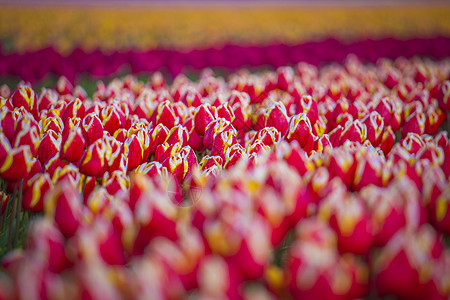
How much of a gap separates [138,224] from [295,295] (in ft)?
1.18

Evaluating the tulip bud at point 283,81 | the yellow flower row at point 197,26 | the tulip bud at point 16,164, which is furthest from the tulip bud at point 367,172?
the yellow flower row at point 197,26

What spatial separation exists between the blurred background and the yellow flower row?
28mm

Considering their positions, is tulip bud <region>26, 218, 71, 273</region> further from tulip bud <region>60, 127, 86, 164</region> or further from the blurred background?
the blurred background

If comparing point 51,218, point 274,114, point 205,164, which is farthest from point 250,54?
point 51,218

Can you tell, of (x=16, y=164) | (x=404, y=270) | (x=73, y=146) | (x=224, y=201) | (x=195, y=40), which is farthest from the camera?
(x=195, y=40)

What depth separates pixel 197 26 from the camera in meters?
13.6

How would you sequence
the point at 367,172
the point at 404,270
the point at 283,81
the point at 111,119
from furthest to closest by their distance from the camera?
the point at 283,81
the point at 111,119
the point at 367,172
the point at 404,270

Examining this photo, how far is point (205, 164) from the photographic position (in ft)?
5.05

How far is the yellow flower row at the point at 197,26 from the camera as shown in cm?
1075

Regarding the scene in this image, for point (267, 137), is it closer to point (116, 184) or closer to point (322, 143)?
point (322, 143)

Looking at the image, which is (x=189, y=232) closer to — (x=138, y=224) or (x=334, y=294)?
(x=138, y=224)

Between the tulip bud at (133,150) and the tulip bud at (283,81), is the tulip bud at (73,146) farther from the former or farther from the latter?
the tulip bud at (283,81)

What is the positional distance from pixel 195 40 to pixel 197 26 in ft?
7.86

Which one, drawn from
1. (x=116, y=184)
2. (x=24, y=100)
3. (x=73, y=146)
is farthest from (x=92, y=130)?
(x=24, y=100)
